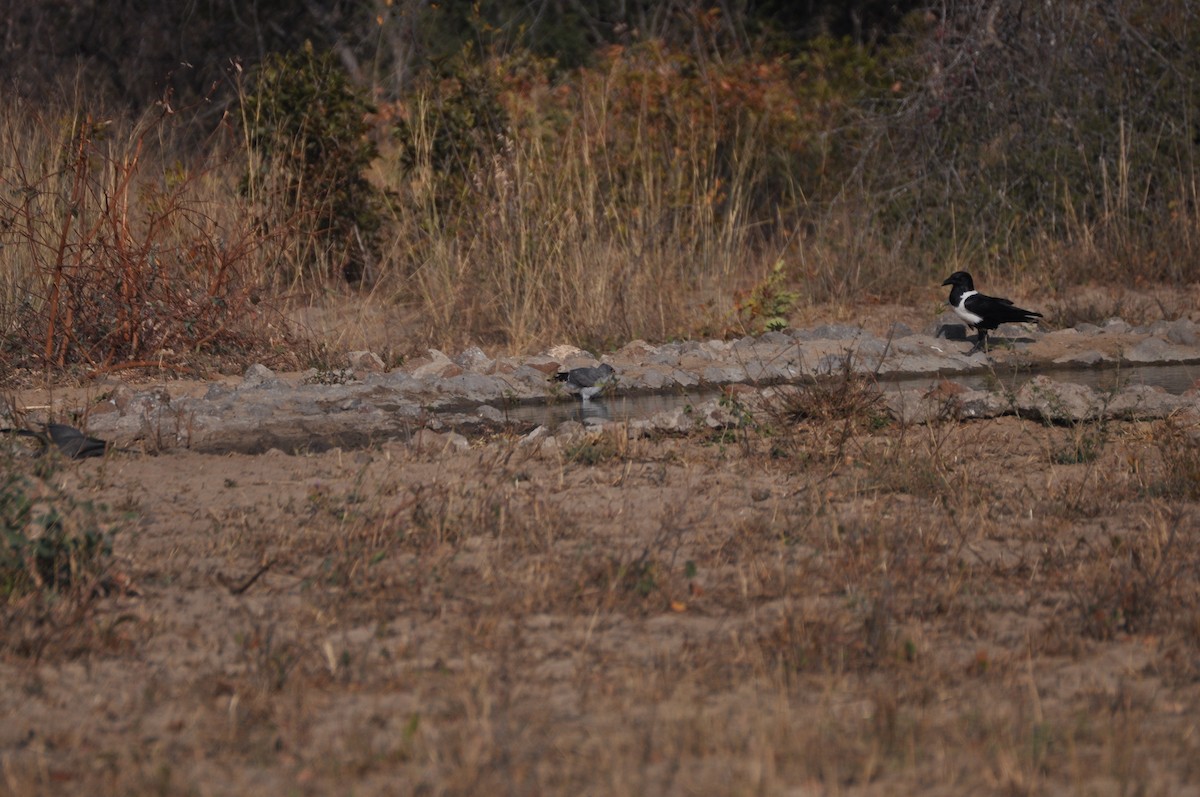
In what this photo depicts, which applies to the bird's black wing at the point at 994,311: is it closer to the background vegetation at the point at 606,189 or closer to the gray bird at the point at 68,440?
the background vegetation at the point at 606,189

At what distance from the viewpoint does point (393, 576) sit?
387 centimetres

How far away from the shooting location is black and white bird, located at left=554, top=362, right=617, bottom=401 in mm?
6898

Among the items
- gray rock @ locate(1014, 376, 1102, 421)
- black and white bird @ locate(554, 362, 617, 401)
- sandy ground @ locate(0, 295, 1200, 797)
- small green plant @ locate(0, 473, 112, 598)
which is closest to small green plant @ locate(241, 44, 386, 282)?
black and white bird @ locate(554, 362, 617, 401)

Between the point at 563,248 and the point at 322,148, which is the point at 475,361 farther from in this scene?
the point at 322,148

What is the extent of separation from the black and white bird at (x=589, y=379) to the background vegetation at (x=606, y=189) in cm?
103

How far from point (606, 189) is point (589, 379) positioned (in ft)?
8.92

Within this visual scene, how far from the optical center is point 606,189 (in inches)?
368

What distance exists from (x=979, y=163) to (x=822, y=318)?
8.29ft

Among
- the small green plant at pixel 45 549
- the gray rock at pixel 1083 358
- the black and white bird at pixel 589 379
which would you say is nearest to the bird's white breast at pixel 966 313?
the gray rock at pixel 1083 358

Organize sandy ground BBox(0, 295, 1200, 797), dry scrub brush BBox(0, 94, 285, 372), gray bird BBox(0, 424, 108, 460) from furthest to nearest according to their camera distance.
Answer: dry scrub brush BBox(0, 94, 285, 372) → gray bird BBox(0, 424, 108, 460) → sandy ground BBox(0, 295, 1200, 797)

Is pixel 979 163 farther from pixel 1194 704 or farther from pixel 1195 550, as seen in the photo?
pixel 1194 704

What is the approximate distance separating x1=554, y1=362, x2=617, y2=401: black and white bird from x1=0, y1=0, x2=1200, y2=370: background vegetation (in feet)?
3.37

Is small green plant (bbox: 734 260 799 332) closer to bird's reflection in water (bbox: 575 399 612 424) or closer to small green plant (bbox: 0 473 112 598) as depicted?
bird's reflection in water (bbox: 575 399 612 424)

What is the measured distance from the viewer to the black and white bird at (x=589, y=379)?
22.6 ft
